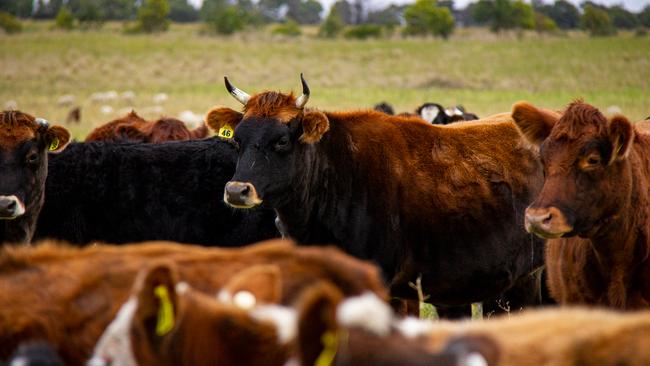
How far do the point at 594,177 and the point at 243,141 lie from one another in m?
2.69

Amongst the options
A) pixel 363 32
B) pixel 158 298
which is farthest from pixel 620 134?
pixel 363 32

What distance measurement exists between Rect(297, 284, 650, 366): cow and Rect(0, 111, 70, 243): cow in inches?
203

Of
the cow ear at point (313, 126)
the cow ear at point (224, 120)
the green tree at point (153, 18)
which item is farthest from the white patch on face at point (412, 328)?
the green tree at point (153, 18)

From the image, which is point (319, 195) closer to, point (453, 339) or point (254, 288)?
point (254, 288)

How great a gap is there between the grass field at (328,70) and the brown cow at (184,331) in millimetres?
27560

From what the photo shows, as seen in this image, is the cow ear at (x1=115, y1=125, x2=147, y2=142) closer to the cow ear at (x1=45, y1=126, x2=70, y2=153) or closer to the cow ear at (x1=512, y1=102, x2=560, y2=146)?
the cow ear at (x1=45, y1=126, x2=70, y2=153)

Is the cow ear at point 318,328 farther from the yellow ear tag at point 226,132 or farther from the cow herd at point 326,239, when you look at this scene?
the yellow ear tag at point 226,132

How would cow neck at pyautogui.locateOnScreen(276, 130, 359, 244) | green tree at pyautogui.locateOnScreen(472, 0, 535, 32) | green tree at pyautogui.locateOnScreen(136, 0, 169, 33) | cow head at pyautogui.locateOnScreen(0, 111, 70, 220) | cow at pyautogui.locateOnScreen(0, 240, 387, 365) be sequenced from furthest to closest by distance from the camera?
1. green tree at pyautogui.locateOnScreen(472, 0, 535, 32)
2. green tree at pyautogui.locateOnScreen(136, 0, 169, 33)
3. cow head at pyautogui.locateOnScreen(0, 111, 70, 220)
4. cow neck at pyautogui.locateOnScreen(276, 130, 359, 244)
5. cow at pyautogui.locateOnScreen(0, 240, 387, 365)

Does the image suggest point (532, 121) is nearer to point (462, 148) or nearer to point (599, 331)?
point (462, 148)

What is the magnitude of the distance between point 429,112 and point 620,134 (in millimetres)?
10938

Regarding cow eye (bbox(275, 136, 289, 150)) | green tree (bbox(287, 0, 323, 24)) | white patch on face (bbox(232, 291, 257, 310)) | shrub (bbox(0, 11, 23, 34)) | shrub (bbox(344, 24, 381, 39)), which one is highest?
white patch on face (bbox(232, 291, 257, 310))

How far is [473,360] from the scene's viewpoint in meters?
2.78

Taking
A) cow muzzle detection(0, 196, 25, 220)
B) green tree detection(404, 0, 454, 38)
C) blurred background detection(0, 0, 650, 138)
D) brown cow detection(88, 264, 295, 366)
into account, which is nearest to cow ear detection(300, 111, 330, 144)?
cow muzzle detection(0, 196, 25, 220)

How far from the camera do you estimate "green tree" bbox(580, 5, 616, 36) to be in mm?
65500
